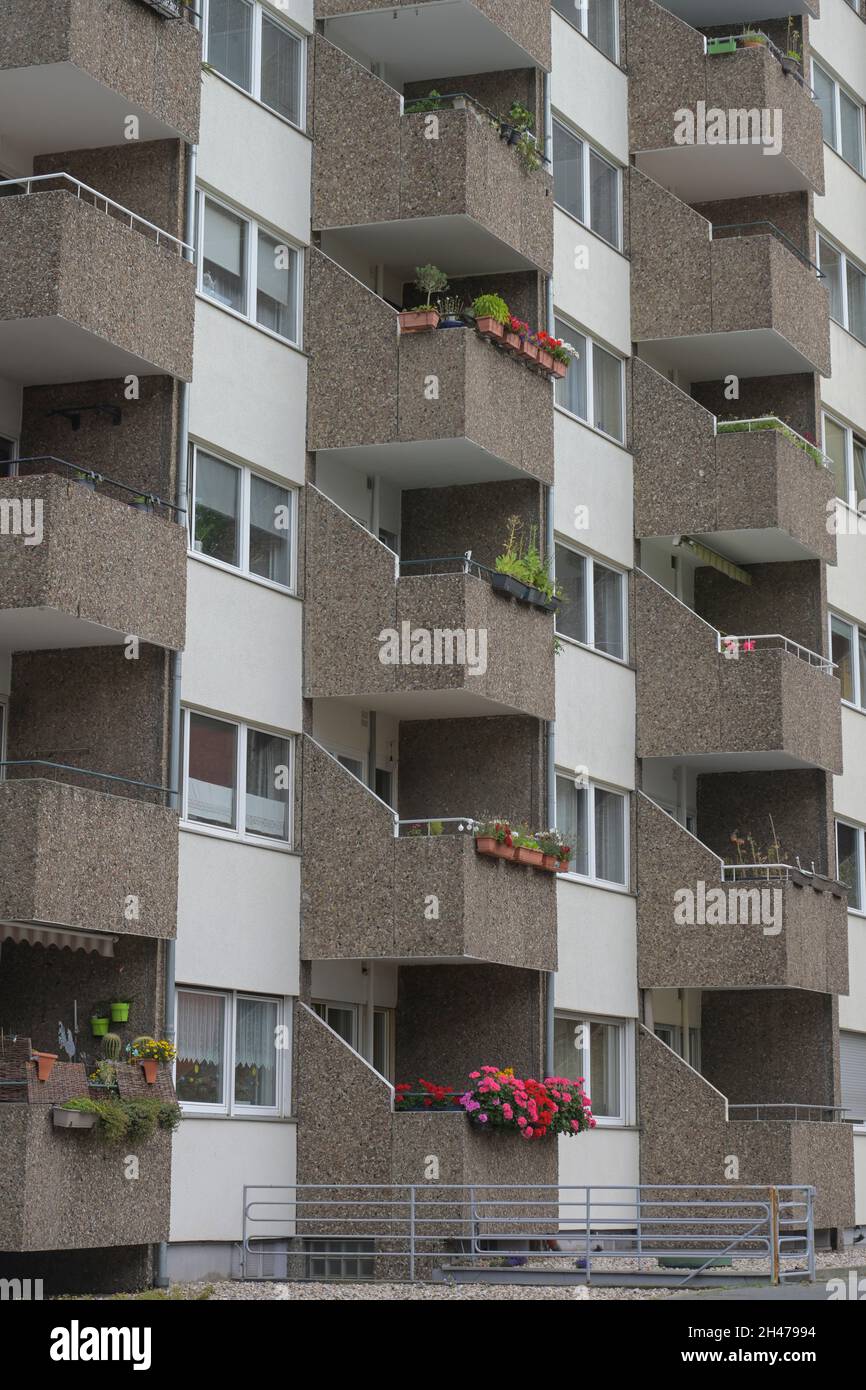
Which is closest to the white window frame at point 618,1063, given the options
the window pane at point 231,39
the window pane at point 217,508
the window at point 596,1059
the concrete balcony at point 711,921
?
the window at point 596,1059

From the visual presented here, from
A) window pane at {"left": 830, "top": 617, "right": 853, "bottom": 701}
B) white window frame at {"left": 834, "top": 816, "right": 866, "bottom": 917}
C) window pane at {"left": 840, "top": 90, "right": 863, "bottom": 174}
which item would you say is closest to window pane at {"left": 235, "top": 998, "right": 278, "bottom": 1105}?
white window frame at {"left": 834, "top": 816, "right": 866, "bottom": 917}

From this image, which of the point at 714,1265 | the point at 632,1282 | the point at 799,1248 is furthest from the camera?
the point at 799,1248

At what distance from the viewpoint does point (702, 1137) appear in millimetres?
30312

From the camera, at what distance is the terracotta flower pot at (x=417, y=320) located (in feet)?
87.5

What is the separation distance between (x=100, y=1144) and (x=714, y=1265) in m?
9.21

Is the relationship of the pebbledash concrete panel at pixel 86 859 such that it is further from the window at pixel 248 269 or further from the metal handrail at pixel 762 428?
the metal handrail at pixel 762 428

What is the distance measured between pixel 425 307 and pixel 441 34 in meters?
4.43

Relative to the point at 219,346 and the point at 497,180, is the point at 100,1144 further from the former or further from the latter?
the point at 497,180

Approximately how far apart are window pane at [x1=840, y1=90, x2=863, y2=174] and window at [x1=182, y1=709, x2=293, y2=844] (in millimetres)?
18991

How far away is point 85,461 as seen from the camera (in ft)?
78.2

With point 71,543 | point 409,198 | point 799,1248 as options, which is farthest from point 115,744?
point 799,1248

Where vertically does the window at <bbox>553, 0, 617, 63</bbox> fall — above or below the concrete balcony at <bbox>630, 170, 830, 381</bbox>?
above

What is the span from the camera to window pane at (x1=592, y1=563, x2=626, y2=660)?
31438 mm

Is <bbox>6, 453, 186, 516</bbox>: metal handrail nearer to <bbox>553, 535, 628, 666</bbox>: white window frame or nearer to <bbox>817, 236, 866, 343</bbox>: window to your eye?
<bbox>553, 535, 628, 666</bbox>: white window frame
